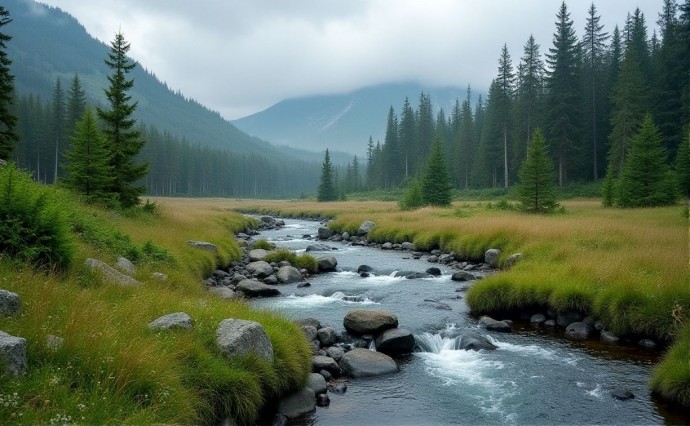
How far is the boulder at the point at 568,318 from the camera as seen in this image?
12973 millimetres

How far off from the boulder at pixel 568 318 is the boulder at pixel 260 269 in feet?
40.2

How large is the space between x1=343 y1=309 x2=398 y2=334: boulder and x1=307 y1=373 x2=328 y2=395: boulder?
3.19 meters

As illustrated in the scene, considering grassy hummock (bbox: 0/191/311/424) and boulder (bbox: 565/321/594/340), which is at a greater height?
grassy hummock (bbox: 0/191/311/424)

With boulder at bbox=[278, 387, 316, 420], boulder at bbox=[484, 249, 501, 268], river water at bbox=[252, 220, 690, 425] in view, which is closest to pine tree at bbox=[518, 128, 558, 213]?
boulder at bbox=[484, 249, 501, 268]

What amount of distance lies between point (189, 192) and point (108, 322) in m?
140

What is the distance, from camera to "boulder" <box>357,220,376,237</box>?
36.1 metres

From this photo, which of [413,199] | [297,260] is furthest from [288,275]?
[413,199]

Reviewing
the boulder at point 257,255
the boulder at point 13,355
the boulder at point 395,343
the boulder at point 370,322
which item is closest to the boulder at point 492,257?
the boulder at point 370,322

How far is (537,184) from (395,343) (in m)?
28.6

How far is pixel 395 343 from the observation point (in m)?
11.3

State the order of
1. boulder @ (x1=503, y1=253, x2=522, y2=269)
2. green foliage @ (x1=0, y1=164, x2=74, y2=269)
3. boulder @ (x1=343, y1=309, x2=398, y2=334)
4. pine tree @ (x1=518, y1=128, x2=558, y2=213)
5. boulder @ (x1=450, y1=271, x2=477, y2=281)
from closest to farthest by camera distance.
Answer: green foliage @ (x1=0, y1=164, x2=74, y2=269) < boulder @ (x1=343, y1=309, x2=398, y2=334) < boulder @ (x1=503, y1=253, x2=522, y2=269) < boulder @ (x1=450, y1=271, x2=477, y2=281) < pine tree @ (x1=518, y1=128, x2=558, y2=213)

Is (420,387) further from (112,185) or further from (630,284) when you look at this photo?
(112,185)

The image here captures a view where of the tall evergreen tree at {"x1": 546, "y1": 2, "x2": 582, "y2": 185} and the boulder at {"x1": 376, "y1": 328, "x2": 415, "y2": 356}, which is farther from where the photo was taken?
the tall evergreen tree at {"x1": 546, "y1": 2, "x2": 582, "y2": 185}

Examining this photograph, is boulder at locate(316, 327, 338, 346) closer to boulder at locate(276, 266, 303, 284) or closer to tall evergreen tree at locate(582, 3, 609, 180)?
boulder at locate(276, 266, 303, 284)
